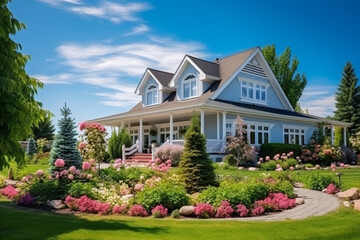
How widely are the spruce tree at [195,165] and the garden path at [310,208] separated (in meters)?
2.47

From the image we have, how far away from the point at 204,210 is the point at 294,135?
77.7 feet

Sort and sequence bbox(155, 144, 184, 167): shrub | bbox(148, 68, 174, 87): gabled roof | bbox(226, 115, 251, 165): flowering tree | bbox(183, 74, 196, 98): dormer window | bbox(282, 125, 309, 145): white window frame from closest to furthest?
bbox(226, 115, 251, 165): flowering tree < bbox(155, 144, 184, 167): shrub < bbox(183, 74, 196, 98): dormer window < bbox(282, 125, 309, 145): white window frame < bbox(148, 68, 174, 87): gabled roof

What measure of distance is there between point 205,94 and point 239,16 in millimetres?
10382

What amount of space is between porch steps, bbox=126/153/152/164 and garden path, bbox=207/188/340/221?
46.8ft

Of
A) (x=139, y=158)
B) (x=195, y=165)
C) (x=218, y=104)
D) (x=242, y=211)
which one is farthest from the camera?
(x=139, y=158)

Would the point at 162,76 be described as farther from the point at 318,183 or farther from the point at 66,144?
the point at 318,183

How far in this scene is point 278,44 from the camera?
41.9 m

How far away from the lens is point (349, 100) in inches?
1751

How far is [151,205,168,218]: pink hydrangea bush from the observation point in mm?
7859

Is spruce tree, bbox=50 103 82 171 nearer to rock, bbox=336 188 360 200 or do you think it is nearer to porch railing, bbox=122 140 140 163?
rock, bbox=336 188 360 200

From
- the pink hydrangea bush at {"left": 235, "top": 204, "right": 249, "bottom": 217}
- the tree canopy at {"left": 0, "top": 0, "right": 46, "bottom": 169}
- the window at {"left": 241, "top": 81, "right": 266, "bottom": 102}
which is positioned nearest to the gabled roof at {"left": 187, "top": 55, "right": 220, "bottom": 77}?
the window at {"left": 241, "top": 81, "right": 266, "bottom": 102}

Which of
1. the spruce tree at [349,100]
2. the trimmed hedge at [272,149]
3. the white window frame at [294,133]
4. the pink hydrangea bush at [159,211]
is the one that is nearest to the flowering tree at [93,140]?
the pink hydrangea bush at [159,211]

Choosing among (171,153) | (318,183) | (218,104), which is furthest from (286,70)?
(318,183)

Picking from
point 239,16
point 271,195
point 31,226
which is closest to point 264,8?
point 239,16
